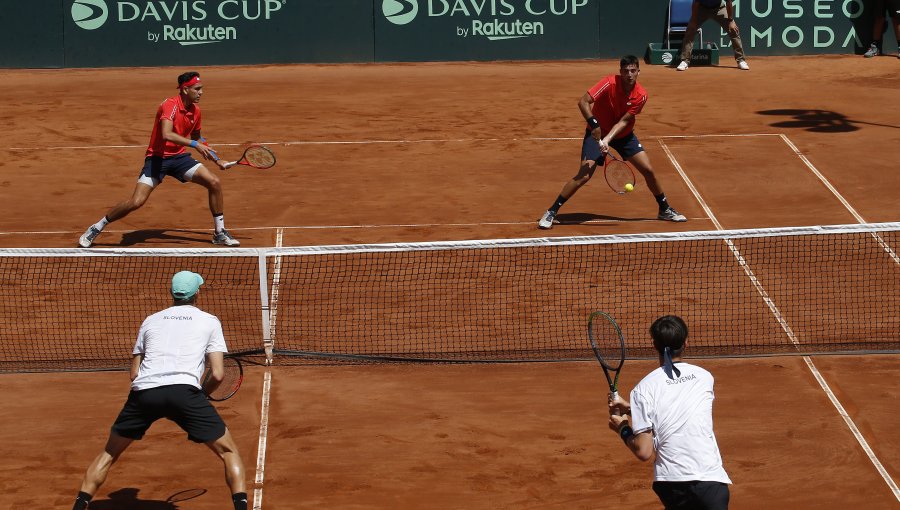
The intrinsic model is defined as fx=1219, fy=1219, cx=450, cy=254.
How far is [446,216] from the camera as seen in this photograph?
14.2 m

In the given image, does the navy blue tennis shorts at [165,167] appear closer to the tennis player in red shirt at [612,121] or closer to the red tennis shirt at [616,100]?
the tennis player in red shirt at [612,121]

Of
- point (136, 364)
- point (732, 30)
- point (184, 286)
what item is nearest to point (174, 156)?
point (184, 286)

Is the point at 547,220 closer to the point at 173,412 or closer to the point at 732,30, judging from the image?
the point at 173,412

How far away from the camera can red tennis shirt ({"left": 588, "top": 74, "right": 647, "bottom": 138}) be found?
12961 mm

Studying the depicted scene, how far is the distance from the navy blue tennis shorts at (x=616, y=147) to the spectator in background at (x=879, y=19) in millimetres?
11647

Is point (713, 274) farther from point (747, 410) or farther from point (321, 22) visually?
point (321, 22)

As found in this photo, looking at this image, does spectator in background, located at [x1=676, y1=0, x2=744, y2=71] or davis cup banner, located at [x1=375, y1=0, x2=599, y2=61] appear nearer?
spectator in background, located at [x1=676, y1=0, x2=744, y2=71]

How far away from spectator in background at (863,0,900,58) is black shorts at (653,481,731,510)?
748 inches

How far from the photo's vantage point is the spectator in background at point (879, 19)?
22719 millimetres

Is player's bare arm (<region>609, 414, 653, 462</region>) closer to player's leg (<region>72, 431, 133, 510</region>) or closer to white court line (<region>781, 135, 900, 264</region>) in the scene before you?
player's leg (<region>72, 431, 133, 510</region>)

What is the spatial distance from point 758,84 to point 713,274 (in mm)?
10002

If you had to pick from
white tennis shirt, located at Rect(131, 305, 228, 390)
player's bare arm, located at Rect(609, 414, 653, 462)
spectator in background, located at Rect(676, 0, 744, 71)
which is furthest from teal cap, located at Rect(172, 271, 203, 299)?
spectator in background, located at Rect(676, 0, 744, 71)

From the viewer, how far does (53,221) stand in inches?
558

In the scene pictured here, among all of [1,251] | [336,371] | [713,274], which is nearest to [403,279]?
[336,371]
